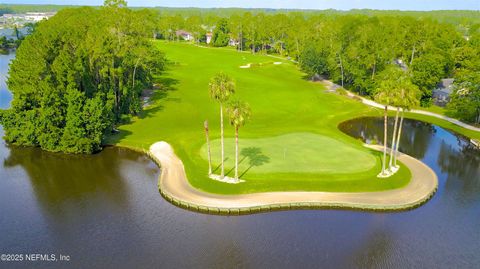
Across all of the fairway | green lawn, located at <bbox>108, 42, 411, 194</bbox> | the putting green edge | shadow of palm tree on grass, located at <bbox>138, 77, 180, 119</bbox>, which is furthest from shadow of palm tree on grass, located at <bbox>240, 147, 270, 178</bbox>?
shadow of palm tree on grass, located at <bbox>138, 77, 180, 119</bbox>

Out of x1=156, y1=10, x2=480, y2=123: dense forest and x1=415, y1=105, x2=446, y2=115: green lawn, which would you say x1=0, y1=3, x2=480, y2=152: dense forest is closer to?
x1=156, y1=10, x2=480, y2=123: dense forest

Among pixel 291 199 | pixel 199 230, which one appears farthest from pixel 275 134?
pixel 199 230

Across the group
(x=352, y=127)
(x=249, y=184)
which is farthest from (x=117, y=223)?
(x=352, y=127)

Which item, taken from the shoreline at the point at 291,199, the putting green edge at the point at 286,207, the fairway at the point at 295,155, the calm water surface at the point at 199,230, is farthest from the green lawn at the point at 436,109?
the putting green edge at the point at 286,207

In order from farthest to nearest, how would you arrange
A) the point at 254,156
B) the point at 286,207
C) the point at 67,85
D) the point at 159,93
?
the point at 159,93 → the point at 67,85 → the point at 254,156 → the point at 286,207

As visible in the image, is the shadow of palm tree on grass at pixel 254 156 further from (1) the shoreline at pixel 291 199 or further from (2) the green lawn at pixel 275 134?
(1) the shoreline at pixel 291 199

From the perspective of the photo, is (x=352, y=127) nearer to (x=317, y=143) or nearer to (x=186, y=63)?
(x=317, y=143)

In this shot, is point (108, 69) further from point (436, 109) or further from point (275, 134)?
point (436, 109)
